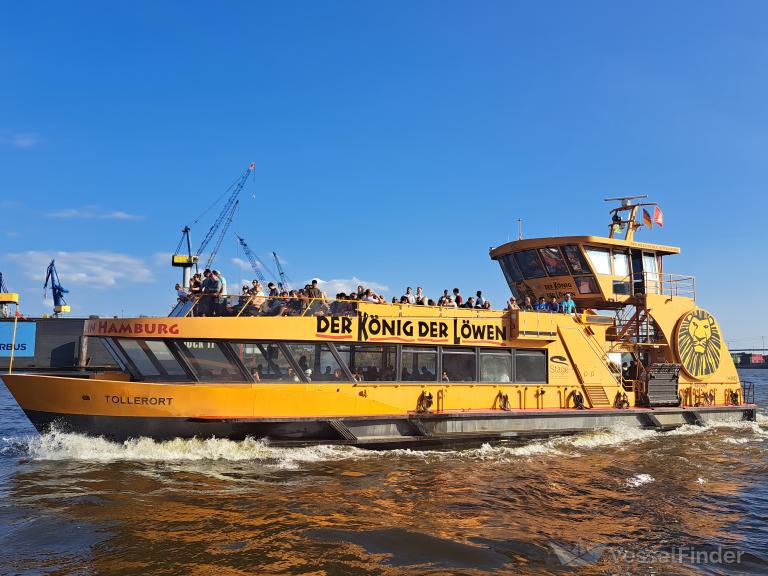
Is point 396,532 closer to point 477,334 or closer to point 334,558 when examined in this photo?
point 334,558

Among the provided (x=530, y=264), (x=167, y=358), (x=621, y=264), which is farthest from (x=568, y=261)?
(x=167, y=358)

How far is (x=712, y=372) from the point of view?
17938mm

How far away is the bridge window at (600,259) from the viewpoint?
16969 millimetres

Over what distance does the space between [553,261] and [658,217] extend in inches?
188

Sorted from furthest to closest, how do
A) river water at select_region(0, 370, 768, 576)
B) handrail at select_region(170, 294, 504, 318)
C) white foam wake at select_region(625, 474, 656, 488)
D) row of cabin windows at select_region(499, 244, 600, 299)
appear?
1. row of cabin windows at select_region(499, 244, 600, 299)
2. handrail at select_region(170, 294, 504, 318)
3. white foam wake at select_region(625, 474, 656, 488)
4. river water at select_region(0, 370, 768, 576)

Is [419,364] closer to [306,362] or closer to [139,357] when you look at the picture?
[306,362]

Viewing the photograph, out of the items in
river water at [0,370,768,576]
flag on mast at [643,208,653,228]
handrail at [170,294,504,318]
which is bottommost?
river water at [0,370,768,576]

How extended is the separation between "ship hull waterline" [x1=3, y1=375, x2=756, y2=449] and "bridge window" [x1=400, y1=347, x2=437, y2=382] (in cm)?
33

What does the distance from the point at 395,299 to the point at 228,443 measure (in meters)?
5.21

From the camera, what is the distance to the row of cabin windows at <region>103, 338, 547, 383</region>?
1155cm

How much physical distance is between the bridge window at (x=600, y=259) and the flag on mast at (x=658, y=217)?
328 centimetres

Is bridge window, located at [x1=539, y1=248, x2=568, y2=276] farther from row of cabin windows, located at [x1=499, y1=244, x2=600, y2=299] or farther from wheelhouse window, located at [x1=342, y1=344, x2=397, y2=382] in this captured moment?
wheelhouse window, located at [x1=342, y1=344, x2=397, y2=382]

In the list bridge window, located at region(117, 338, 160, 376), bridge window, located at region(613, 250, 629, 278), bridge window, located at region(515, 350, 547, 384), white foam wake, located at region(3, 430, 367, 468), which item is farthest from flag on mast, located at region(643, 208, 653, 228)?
bridge window, located at region(117, 338, 160, 376)

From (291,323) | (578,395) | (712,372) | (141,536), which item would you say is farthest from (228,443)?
(712,372)
